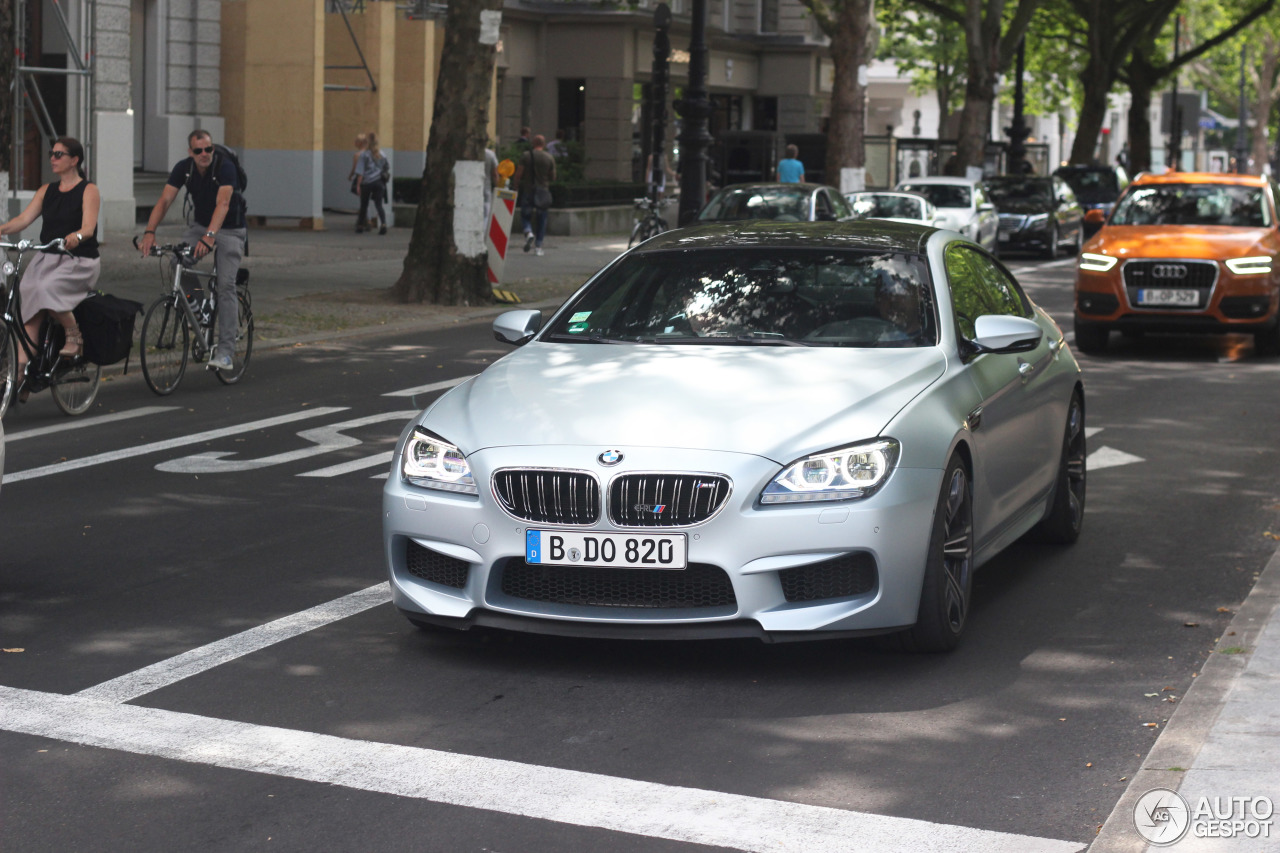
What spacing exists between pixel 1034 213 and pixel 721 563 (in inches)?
1125

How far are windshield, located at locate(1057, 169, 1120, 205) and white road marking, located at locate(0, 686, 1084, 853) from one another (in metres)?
38.6

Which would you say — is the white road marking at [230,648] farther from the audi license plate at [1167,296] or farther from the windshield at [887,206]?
the windshield at [887,206]

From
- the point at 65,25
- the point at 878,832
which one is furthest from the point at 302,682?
the point at 65,25

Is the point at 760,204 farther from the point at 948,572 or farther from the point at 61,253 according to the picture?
the point at 948,572

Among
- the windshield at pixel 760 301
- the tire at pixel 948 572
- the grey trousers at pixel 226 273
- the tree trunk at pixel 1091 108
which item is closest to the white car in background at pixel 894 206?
the grey trousers at pixel 226 273

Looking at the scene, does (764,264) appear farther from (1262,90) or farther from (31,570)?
(1262,90)

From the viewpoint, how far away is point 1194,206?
17.6 metres

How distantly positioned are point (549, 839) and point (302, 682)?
170 cm

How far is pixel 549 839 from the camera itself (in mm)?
4559

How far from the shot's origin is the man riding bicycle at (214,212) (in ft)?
43.6

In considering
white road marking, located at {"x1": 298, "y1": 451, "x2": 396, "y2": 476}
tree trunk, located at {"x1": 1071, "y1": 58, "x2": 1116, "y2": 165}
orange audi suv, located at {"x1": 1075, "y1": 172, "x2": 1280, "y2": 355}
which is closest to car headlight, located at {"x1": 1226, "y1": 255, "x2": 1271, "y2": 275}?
orange audi suv, located at {"x1": 1075, "y1": 172, "x2": 1280, "y2": 355}

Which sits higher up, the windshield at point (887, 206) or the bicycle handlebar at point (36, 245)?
the windshield at point (887, 206)

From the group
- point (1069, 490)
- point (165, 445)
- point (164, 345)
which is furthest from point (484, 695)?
point (164, 345)

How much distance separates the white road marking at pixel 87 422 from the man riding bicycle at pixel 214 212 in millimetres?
1007
